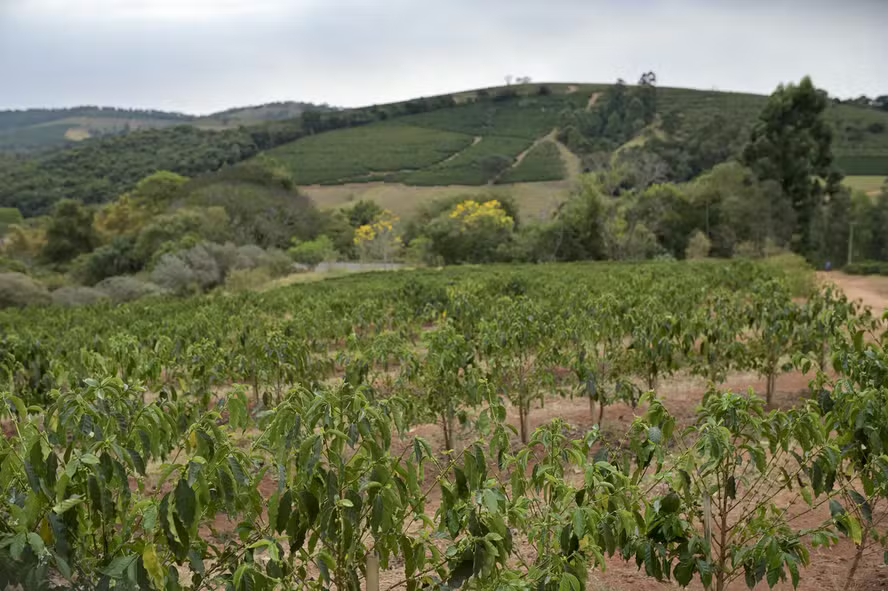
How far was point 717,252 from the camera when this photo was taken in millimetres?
39938

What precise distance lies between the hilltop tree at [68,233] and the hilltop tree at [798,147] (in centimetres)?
4637

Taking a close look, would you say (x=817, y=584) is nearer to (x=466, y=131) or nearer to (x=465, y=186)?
(x=465, y=186)

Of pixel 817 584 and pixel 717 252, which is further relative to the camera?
pixel 717 252

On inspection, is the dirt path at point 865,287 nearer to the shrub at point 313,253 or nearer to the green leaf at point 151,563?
the green leaf at point 151,563

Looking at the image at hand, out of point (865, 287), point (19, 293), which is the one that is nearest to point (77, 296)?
point (19, 293)

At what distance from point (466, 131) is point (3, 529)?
95622mm


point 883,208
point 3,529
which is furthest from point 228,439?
point 883,208

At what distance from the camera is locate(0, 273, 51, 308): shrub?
89.0ft

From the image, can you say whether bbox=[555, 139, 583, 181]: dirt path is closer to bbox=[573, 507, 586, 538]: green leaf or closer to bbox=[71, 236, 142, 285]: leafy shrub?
bbox=[71, 236, 142, 285]: leafy shrub

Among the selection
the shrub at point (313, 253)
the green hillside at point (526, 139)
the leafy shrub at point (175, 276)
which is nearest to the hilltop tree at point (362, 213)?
the green hillside at point (526, 139)

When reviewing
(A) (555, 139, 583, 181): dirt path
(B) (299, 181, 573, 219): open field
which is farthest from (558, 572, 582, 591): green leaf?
(A) (555, 139, 583, 181): dirt path

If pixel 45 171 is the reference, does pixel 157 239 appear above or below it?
below

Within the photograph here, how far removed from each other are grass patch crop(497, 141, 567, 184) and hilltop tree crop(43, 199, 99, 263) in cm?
4166

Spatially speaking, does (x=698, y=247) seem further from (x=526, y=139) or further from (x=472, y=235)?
(x=526, y=139)
